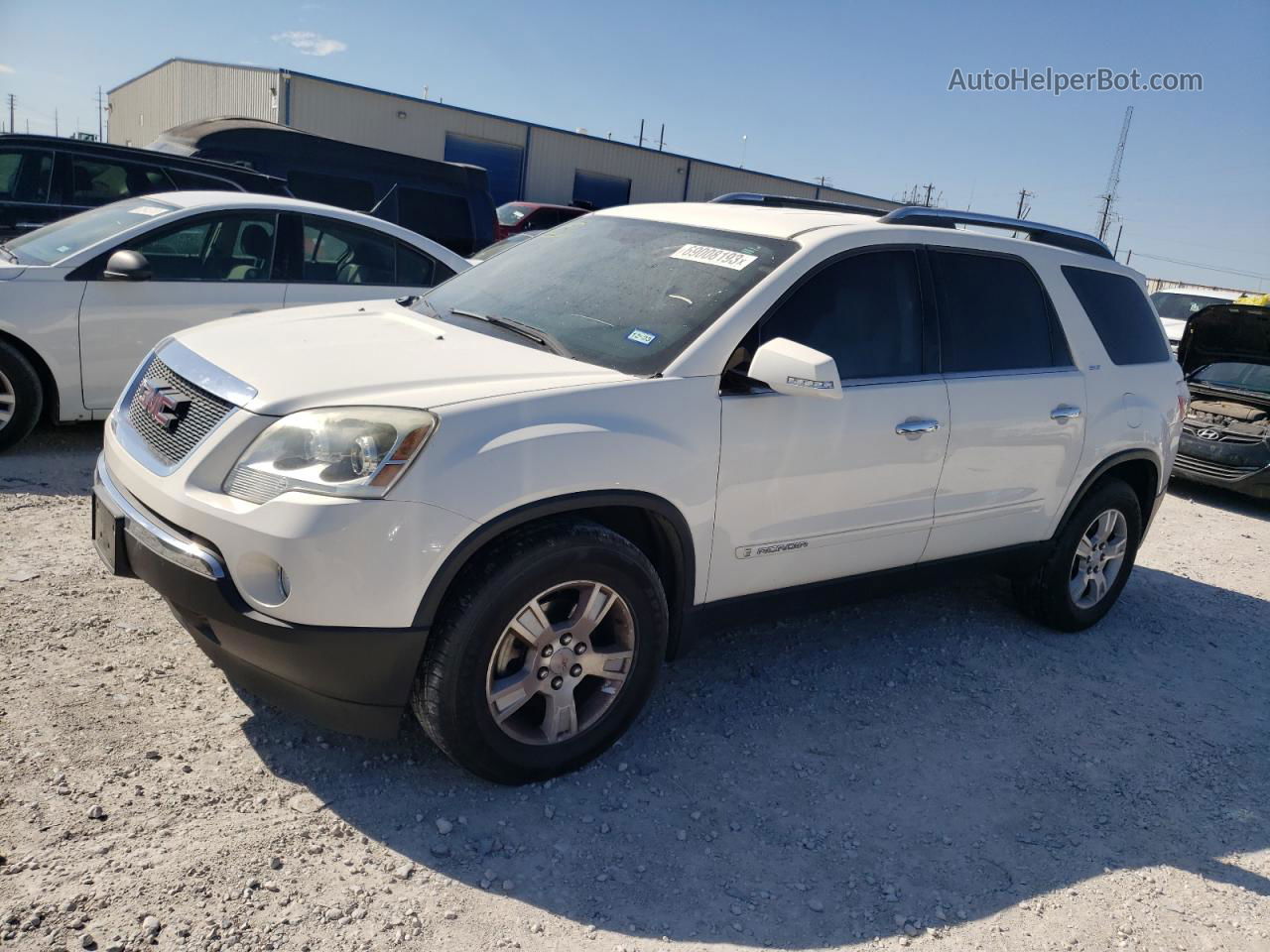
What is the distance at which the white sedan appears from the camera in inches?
220

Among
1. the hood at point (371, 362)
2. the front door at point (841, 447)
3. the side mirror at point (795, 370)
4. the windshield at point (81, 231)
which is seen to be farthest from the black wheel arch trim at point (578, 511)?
the windshield at point (81, 231)

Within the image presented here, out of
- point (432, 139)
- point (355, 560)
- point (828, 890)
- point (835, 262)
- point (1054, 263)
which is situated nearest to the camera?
point (355, 560)

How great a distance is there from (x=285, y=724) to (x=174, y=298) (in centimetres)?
372

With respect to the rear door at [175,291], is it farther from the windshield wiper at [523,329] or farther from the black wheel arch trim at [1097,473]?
the black wheel arch trim at [1097,473]

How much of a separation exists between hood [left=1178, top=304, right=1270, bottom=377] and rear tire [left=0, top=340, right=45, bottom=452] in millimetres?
9116

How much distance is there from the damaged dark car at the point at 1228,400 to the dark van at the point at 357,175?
7032mm

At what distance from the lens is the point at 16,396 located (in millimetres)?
5535

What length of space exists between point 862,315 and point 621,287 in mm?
928

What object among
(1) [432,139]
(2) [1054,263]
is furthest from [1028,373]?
(1) [432,139]

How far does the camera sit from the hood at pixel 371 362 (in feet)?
9.28

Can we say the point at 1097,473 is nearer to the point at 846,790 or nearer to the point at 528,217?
the point at 846,790

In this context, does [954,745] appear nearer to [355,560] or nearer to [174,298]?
[355,560]

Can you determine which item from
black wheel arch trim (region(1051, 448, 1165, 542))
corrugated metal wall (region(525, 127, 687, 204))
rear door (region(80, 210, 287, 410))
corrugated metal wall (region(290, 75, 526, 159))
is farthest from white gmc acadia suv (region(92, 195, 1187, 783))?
corrugated metal wall (region(525, 127, 687, 204))

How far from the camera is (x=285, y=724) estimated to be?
3.27 metres
